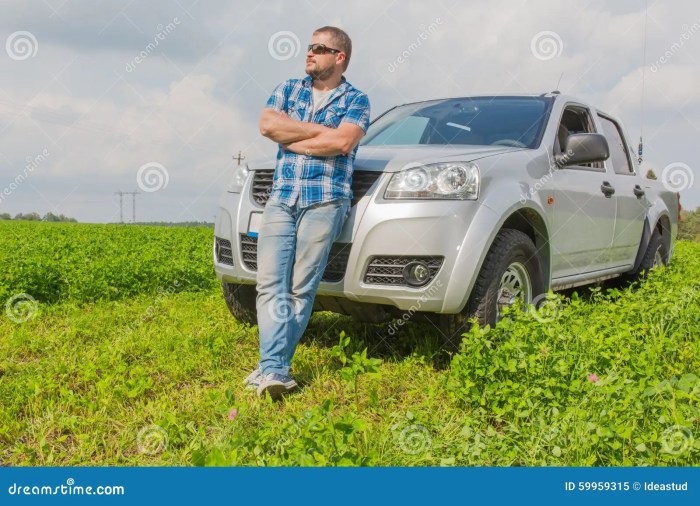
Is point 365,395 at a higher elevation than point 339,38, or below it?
below

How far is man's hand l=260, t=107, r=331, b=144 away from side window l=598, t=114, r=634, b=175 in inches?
141

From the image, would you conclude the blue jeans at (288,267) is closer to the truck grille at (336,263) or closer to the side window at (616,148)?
the truck grille at (336,263)

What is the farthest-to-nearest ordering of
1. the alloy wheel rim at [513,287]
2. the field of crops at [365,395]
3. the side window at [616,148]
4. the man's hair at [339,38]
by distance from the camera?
the side window at [616,148] < the alloy wheel rim at [513,287] < the man's hair at [339,38] < the field of crops at [365,395]

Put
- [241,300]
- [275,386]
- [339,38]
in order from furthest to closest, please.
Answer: [241,300] < [339,38] < [275,386]

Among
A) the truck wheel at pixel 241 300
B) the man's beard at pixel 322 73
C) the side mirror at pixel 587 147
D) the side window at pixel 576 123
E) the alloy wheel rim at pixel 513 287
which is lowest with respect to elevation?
the truck wheel at pixel 241 300

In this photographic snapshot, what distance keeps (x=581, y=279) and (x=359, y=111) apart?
101 inches

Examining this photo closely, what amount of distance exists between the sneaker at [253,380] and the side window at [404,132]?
209 cm

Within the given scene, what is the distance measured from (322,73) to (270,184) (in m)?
0.80

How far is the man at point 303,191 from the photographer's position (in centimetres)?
388

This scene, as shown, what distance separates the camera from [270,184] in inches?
173

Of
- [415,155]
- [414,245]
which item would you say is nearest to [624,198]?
[415,155]

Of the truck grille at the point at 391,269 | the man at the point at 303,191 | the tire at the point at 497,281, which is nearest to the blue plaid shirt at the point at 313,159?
the man at the point at 303,191

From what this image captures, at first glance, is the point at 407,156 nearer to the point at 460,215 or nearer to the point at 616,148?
the point at 460,215

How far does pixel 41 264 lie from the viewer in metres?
7.00
